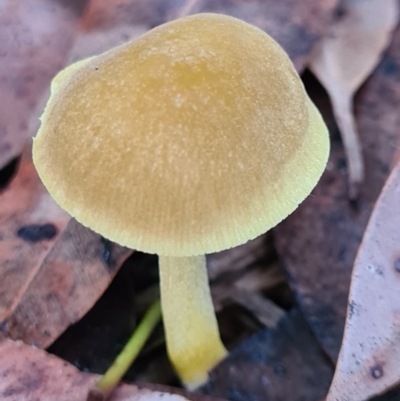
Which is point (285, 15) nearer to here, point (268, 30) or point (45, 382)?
point (268, 30)

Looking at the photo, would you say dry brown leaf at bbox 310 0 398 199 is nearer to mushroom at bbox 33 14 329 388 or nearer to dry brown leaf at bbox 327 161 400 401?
dry brown leaf at bbox 327 161 400 401

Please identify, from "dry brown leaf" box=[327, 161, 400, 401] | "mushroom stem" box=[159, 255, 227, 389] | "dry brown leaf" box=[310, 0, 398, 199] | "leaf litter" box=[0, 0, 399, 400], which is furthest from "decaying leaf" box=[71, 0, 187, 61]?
"dry brown leaf" box=[327, 161, 400, 401]

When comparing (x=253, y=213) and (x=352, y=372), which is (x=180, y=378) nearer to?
(x=352, y=372)

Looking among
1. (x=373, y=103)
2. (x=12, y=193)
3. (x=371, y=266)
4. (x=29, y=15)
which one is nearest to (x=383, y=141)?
(x=373, y=103)

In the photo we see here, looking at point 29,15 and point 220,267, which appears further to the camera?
point 29,15

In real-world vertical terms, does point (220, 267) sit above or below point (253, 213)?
below

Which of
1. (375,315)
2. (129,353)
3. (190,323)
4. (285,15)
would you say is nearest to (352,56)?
(285,15)
